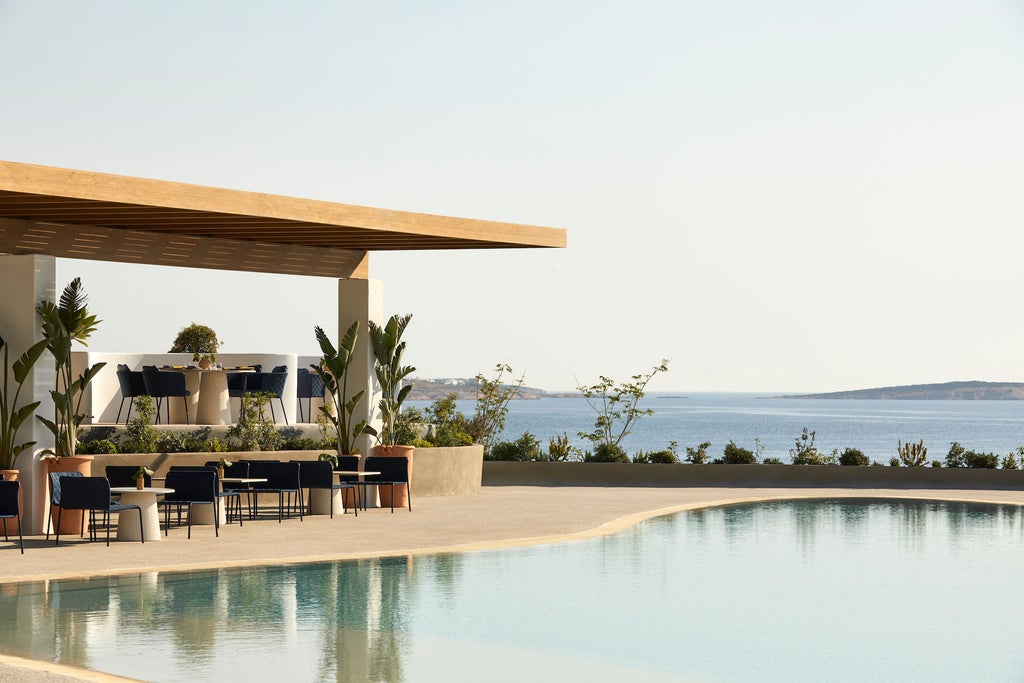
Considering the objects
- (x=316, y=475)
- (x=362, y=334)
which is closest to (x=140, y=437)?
(x=316, y=475)

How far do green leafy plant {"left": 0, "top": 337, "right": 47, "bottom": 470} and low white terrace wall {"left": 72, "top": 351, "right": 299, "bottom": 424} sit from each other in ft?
26.0

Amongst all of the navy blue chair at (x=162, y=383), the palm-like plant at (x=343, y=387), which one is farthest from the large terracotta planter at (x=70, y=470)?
the navy blue chair at (x=162, y=383)

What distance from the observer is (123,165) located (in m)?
Answer: 30.9

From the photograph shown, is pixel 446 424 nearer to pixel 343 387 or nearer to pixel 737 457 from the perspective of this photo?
pixel 343 387

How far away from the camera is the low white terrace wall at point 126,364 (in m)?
21.6

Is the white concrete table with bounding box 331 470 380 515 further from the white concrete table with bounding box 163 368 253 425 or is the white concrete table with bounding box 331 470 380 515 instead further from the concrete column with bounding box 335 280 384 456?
the white concrete table with bounding box 163 368 253 425

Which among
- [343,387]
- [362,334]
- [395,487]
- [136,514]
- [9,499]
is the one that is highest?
[362,334]

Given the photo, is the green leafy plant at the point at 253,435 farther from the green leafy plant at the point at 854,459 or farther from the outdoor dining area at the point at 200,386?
the green leafy plant at the point at 854,459

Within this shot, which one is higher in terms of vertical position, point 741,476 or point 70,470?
point 70,470

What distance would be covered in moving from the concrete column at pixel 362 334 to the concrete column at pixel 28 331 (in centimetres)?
448

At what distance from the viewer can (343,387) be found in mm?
17047

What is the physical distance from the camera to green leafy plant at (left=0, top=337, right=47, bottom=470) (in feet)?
43.1

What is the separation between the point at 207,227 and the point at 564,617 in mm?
7682

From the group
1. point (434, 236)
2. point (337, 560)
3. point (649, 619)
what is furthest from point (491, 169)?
point (649, 619)
